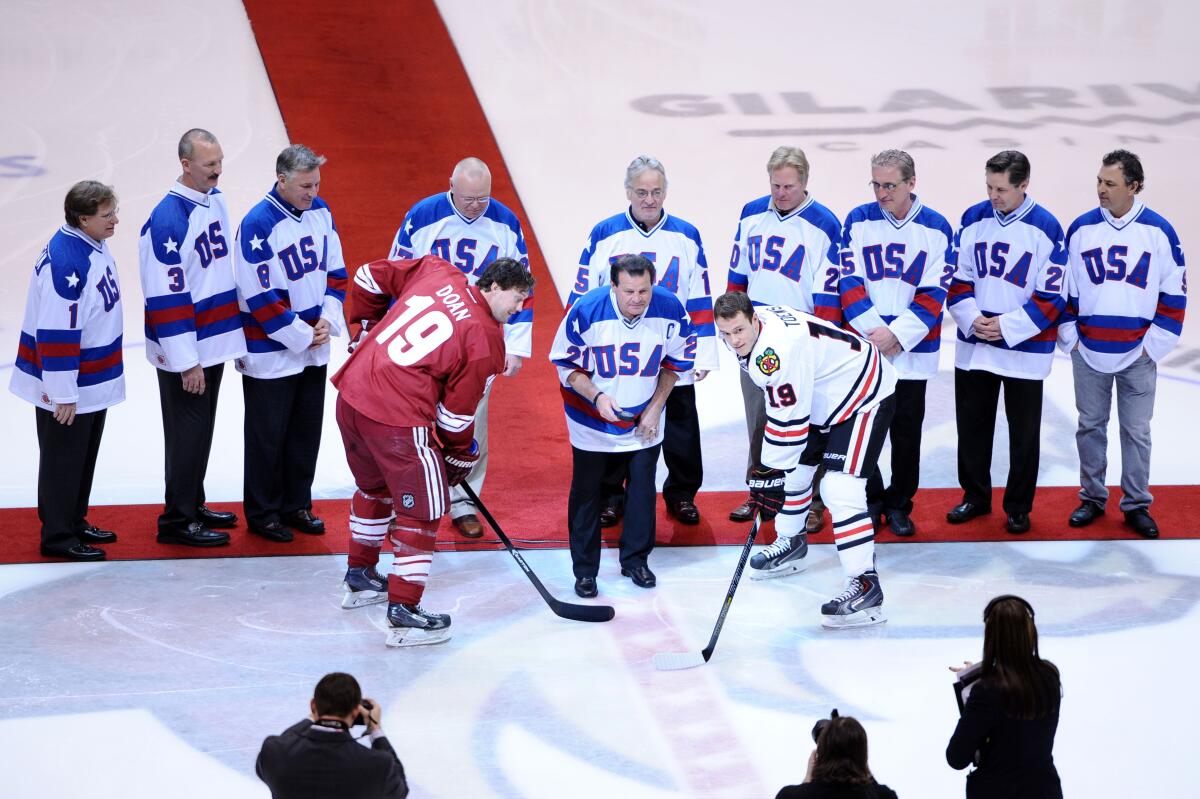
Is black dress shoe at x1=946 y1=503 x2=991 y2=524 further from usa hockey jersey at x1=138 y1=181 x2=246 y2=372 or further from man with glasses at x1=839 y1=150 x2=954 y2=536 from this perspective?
usa hockey jersey at x1=138 y1=181 x2=246 y2=372

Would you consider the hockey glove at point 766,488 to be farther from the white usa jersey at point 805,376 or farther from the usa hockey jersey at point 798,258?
the usa hockey jersey at point 798,258

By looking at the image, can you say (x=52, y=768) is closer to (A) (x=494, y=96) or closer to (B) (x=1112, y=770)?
(B) (x=1112, y=770)

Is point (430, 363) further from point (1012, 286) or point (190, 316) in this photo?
point (1012, 286)

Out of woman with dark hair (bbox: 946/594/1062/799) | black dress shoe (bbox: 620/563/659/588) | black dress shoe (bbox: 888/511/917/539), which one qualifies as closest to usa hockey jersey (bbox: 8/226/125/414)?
black dress shoe (bbox: 620/563/659/588)

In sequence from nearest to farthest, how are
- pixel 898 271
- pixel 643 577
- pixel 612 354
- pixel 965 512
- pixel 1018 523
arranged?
pixel 612 354, pixel 643 577, pixel 898 271, pixel 1018 523, pixel 965 512

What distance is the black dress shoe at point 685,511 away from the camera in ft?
18.6

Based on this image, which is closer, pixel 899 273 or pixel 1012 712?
pixel 1012 712

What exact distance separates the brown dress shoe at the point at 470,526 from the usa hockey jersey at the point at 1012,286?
6.91ft

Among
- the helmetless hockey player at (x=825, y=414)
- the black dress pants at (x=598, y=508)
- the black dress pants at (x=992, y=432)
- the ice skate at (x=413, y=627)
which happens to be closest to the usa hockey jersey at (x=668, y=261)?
the black dress pants at (x=598, y=508)

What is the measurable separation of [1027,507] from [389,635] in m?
2.68

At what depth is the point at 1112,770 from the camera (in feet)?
12.8

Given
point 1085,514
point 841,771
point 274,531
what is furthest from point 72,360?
point 1085,514

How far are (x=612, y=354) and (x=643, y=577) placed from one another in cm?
85

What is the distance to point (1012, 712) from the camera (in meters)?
2.93
